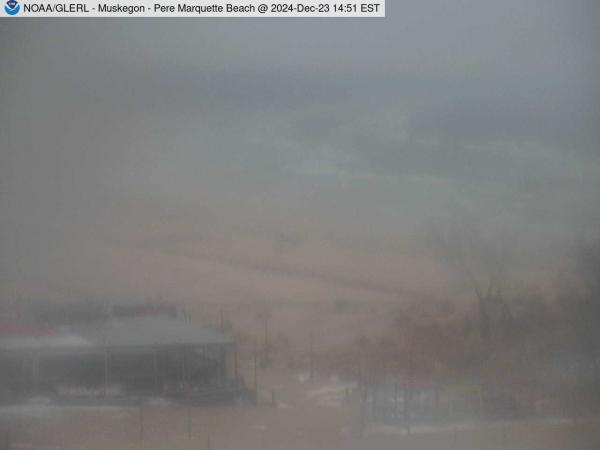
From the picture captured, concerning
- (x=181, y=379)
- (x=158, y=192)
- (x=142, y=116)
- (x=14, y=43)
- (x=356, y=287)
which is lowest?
(x=181, y=379)

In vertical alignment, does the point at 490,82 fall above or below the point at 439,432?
above

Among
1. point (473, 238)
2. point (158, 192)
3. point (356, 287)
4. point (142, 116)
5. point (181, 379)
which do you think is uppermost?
point (142, 116)

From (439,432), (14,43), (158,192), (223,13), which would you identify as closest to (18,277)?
(158,192)

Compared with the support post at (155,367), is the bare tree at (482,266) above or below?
above

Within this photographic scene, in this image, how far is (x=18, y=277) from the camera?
2.34 meters

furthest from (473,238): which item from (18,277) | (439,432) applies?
(18,277)

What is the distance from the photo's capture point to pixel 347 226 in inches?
92.9

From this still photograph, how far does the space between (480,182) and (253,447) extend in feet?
3.83

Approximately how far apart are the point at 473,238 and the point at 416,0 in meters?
0.82

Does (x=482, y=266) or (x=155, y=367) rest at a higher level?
(x=482, y=266)

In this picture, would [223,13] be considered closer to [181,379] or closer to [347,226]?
[347,226]

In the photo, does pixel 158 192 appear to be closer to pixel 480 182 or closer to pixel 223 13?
pixel 223 13

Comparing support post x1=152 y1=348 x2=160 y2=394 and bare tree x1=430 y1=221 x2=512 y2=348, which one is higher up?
bare tree x1=430 y1=221 x2=512 y2=348

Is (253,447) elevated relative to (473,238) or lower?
lower
